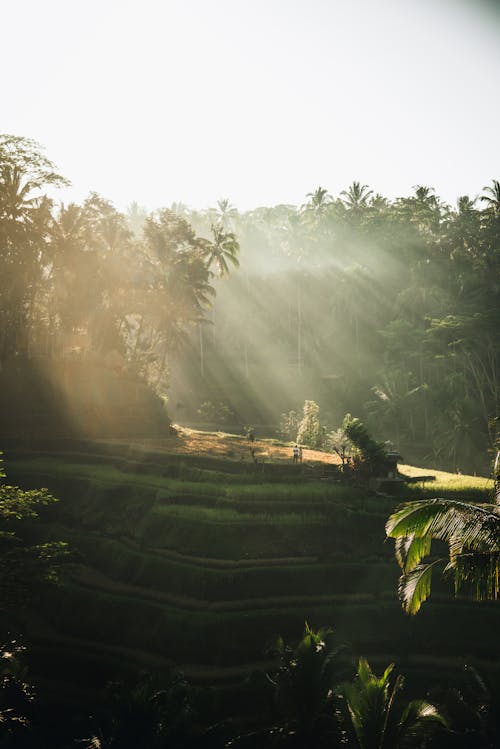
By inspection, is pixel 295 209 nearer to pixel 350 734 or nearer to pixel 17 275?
pixel 17 275

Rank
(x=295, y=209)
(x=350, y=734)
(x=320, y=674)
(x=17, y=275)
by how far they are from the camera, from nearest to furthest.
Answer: (x=350, y=734), (x=320, y=674), (x=17, y=275), (x=295, y=209)

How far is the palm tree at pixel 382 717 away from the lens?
37.8 feet

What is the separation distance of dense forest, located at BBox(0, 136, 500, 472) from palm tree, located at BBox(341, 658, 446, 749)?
16.4m

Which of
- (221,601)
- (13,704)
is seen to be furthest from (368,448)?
(13,704)

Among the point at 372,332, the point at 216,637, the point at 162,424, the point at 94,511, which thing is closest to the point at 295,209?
the point at 372,332

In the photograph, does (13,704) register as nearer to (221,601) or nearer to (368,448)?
(221,601)

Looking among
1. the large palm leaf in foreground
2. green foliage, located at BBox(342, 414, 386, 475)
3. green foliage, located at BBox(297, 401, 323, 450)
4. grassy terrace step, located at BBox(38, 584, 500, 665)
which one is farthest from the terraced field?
the large palm leaf in foreground

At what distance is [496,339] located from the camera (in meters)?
54.5

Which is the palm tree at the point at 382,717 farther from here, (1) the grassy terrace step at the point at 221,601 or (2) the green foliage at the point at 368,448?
(2) the green foliage at the point at 368,448

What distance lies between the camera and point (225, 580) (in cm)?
2139

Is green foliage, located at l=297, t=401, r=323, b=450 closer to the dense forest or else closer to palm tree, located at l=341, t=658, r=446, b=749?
the dense forest

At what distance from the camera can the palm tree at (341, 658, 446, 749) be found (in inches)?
453

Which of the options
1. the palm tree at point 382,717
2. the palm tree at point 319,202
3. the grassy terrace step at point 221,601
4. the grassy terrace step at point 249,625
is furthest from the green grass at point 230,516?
the palm tree at point 319,202

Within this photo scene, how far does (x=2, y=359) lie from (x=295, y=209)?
7773 centimetres
